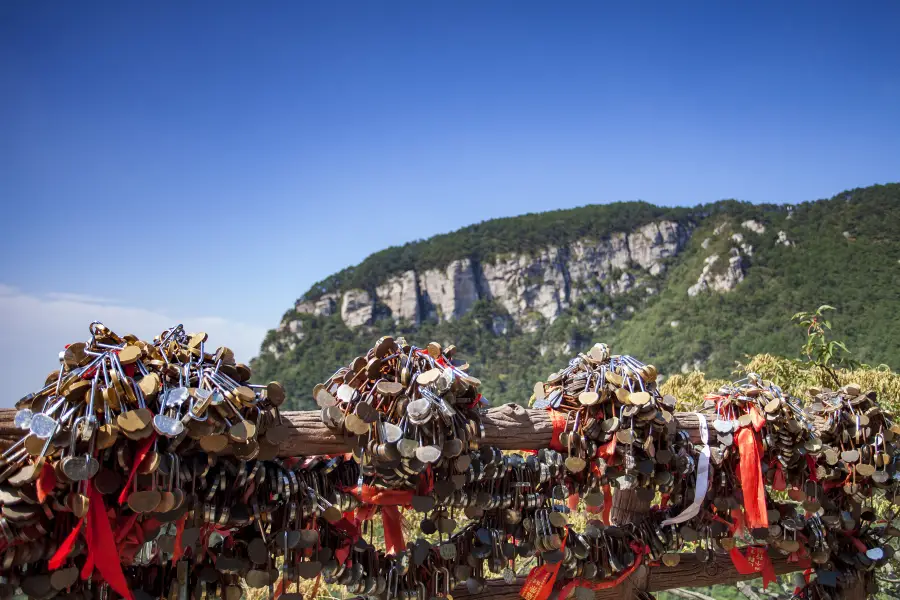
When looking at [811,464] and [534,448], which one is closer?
[534,448]

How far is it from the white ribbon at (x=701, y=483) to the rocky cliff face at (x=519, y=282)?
5603 cm

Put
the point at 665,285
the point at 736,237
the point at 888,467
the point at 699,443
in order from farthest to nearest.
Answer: the point at 665,285 → the point at 736,237 → the point at 888,467 → the point at 699,443

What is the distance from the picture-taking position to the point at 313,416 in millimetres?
2014

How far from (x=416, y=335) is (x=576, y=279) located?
15736mm

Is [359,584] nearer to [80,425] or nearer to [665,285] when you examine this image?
[80,425]

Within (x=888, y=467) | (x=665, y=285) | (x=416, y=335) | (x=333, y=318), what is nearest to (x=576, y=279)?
(x=665, y=285)

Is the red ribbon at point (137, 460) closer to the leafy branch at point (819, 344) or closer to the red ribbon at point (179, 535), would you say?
the red ribbon at point (179, 535)

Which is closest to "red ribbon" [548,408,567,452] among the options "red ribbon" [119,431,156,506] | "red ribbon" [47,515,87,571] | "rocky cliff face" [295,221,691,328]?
"red ribbon" [119,431,156,506]

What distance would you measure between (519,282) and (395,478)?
60754 mm

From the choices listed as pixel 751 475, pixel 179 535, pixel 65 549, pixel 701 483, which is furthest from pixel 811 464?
pixel 65 549

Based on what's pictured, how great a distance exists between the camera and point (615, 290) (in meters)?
57.4

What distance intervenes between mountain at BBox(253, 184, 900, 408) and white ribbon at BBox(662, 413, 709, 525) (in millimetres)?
15801

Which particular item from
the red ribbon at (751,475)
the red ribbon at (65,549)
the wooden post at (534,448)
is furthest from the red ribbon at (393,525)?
the red ribbon at (751,475)

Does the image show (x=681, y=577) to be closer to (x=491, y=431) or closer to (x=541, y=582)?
(x=541, y=582)
